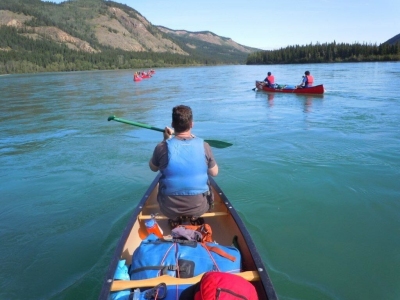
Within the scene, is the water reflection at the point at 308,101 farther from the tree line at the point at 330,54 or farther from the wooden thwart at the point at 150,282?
the tree line at the point at 330,54

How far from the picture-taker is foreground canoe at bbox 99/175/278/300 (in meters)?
2.71

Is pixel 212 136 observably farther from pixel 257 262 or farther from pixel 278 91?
pixel 278 91

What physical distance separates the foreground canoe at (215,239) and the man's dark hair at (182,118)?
1239mm

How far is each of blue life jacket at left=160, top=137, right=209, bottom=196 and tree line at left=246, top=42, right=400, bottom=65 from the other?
274 feet

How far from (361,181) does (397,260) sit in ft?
9.63

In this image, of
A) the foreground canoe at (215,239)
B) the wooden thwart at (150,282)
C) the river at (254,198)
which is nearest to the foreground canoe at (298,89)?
the river at (254,198)

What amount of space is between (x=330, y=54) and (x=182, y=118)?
101205 millimetres

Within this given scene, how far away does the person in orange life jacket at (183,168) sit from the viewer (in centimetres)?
363

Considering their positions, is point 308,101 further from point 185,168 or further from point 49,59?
point 49,59

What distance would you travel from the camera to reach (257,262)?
3.06 m

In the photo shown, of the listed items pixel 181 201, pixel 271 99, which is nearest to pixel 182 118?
pixel 181 201

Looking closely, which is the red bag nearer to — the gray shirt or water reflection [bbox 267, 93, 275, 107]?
the gray shirt

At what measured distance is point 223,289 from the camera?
6.89ft

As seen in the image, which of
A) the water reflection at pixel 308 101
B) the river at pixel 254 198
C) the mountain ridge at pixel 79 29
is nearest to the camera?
the river at pixel 254 198
